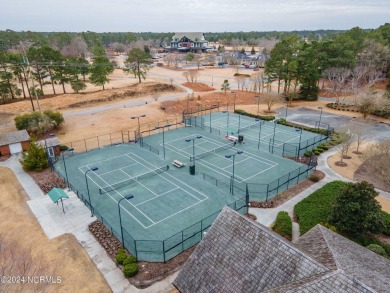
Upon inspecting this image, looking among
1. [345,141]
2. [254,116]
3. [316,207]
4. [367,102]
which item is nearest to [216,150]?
[345,141]

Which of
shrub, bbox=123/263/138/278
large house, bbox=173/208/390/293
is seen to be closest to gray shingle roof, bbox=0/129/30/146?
shrub, bbox=123/263/138/278

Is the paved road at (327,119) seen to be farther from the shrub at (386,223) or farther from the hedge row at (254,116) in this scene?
the shrub at (386,223)

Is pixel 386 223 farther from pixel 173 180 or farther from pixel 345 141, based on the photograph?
pixel 173 180

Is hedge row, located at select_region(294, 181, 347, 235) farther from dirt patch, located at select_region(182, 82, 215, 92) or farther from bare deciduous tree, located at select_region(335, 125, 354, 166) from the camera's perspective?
dirt patch, located at select_region(182, 82, 215, 92)

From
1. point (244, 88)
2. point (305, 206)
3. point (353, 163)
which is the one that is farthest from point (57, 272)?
point (244, 88)

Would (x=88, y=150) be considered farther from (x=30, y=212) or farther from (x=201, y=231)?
(x=201, y=231)
